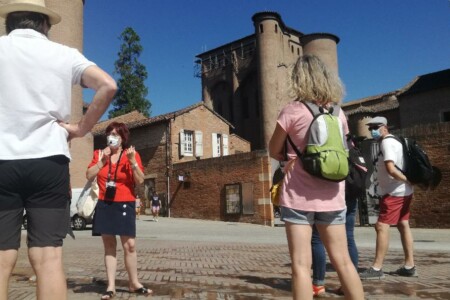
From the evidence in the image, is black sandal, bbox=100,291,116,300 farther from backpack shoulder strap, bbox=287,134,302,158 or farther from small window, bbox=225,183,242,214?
small window, bbox=225,183,242,214

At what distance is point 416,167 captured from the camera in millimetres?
5746

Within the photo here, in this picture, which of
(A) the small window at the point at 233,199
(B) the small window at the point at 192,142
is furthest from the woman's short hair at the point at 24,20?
(B) the small window at the point at 192,142

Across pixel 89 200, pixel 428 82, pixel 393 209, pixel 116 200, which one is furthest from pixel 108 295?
pixel 428 82

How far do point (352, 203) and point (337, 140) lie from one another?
1908 millimetres

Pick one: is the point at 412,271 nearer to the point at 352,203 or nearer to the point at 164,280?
the point at 352,203

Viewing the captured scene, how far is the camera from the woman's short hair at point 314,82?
333cm

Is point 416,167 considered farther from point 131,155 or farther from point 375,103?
point 375,103

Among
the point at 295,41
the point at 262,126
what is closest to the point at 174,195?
the point at 262,126

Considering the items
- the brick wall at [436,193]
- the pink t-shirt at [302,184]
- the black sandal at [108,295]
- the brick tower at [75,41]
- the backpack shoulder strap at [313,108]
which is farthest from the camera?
the brick tower at [75,41]

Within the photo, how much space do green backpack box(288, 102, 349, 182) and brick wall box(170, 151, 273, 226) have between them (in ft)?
66.7

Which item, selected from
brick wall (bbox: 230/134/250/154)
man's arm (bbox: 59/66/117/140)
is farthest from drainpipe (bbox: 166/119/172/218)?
man's arm (bbox: 59/66/117/140)

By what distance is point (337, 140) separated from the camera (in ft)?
10.6

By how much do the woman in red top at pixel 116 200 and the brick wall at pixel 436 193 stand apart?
15.2 meters

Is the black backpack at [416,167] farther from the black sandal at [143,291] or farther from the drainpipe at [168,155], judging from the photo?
the drainpipe at [168,155]
